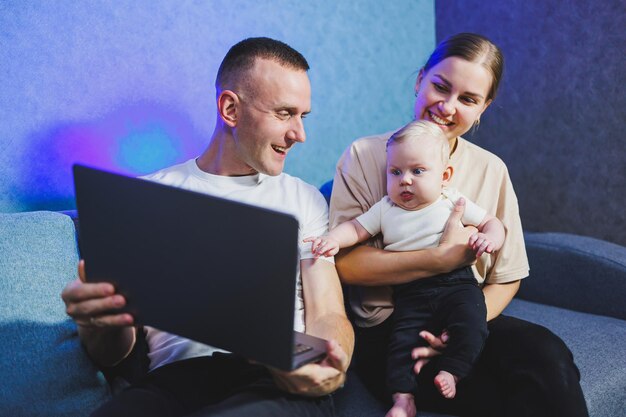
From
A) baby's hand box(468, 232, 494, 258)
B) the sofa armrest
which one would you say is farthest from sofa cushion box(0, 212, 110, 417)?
the sofa armrest

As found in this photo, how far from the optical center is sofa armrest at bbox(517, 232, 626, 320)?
193 centimetres

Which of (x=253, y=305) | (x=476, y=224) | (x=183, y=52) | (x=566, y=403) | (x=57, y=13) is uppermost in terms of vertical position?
(x=57, y=13)

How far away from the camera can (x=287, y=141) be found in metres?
1.56

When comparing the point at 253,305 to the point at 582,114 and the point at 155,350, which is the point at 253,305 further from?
the point at 582,114

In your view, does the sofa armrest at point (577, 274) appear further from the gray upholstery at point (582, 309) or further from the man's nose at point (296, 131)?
the man's nose at point (296, 131)

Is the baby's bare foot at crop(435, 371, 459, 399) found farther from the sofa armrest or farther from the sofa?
the sofa armrest

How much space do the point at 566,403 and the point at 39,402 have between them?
3.68 ft

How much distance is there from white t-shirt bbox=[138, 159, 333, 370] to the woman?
→ 70 mm

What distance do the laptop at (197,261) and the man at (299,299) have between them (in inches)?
2.8

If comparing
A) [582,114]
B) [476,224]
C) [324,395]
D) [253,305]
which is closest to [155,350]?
[324,395]

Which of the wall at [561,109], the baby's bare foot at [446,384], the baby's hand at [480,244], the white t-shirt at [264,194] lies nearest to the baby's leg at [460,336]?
the baby's bare foot at [446,384]

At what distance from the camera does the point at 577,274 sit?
2.01m

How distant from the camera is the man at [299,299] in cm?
119

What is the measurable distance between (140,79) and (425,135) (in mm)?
905
